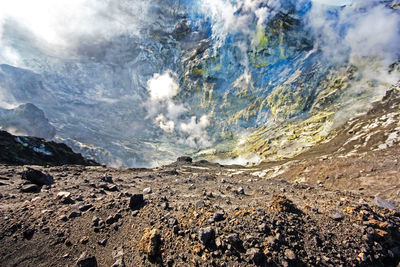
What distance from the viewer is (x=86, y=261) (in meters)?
4.93

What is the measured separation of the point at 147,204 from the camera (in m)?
7.18

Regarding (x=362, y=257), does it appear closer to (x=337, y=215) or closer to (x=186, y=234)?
(x=337, y=215)

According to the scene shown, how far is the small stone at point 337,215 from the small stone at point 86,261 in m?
7.41

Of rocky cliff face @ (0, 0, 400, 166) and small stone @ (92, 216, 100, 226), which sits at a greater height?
rocky cliff face @ (0, 0, 400, 166)

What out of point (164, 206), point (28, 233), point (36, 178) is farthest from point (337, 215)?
point (36, 178)

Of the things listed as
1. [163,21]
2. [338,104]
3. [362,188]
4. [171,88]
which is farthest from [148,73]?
[362,188]

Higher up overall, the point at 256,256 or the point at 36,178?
the point at 36,178

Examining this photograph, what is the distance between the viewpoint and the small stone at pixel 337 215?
6.24 meters

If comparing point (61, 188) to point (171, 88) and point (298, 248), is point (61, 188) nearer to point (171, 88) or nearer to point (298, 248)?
point (298, 248)

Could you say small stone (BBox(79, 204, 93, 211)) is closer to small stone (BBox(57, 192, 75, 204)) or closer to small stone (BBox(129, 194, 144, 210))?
small stone (BBox(57, 192, 75, 204))

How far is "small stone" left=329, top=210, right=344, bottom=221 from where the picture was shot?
6238 millimetres

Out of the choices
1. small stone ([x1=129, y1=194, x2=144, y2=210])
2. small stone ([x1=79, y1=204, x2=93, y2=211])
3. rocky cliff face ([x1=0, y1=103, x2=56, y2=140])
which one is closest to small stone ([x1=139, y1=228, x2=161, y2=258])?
small stone ([x1=129, y1=194, x2=144, y2=210])

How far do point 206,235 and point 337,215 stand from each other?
467 centimetres

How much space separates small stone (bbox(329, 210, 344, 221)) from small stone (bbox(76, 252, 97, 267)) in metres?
7.41
